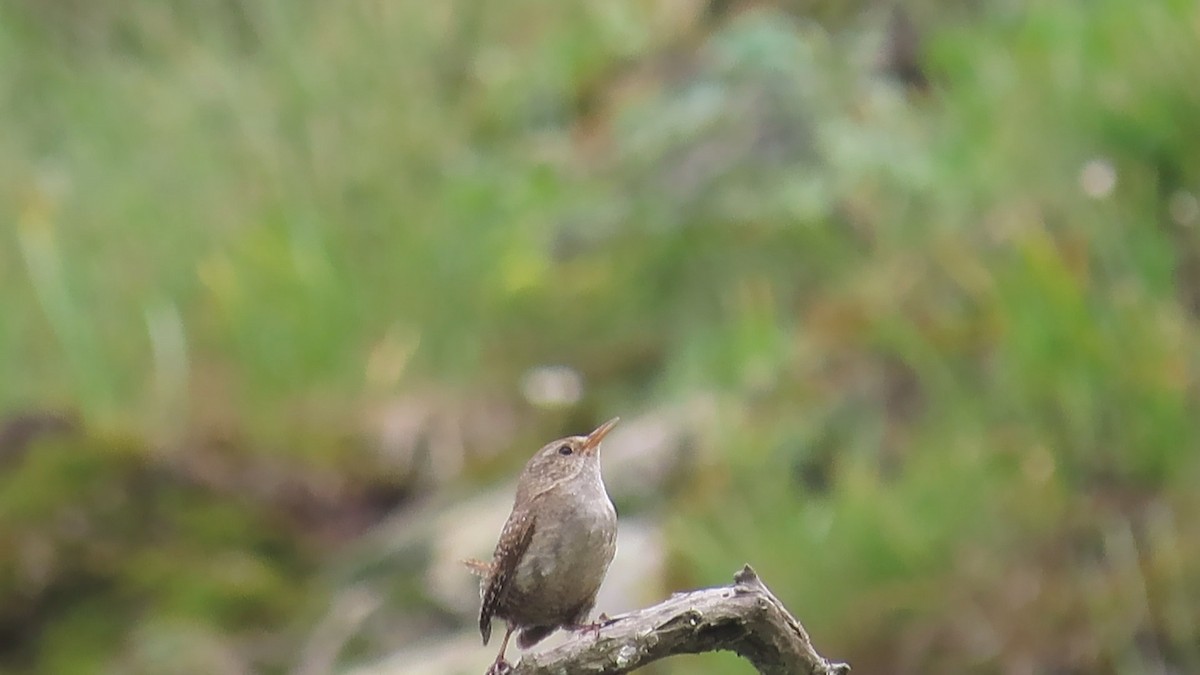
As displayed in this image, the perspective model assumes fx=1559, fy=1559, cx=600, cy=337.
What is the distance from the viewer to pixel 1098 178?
4594mm

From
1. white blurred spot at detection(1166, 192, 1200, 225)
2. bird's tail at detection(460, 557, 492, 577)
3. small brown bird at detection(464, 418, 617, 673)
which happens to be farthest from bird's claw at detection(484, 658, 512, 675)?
white blurred spot at detection(1166, 192, 1200, 225)

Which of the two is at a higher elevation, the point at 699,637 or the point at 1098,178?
the point at 1098,178

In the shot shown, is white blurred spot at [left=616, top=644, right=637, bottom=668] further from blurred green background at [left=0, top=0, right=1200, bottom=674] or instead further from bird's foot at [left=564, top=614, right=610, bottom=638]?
blurred green background at [left=0, top=0, right=1200, bottom=674]

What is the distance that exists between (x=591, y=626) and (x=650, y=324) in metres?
4.45

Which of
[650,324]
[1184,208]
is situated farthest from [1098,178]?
[650,324]

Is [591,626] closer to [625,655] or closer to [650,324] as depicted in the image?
[625,655]

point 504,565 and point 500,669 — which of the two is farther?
point 504,565

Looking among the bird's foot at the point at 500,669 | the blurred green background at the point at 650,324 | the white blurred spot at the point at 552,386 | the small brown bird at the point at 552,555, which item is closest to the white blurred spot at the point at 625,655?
the bird's foot at the point at 500,669

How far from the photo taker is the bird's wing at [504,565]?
6.77 ft

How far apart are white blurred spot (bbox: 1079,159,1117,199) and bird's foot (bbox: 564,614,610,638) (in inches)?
117

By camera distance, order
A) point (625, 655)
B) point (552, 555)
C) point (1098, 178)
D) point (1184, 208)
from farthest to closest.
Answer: point (1098, 178), point (1184, 208), point (552, 555), point (625, 655)

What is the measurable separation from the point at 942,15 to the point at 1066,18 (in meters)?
1.81

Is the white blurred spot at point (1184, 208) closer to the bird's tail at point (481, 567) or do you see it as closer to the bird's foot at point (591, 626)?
the bird's tail at point (481, 567)

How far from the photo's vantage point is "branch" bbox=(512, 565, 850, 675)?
1452mm
